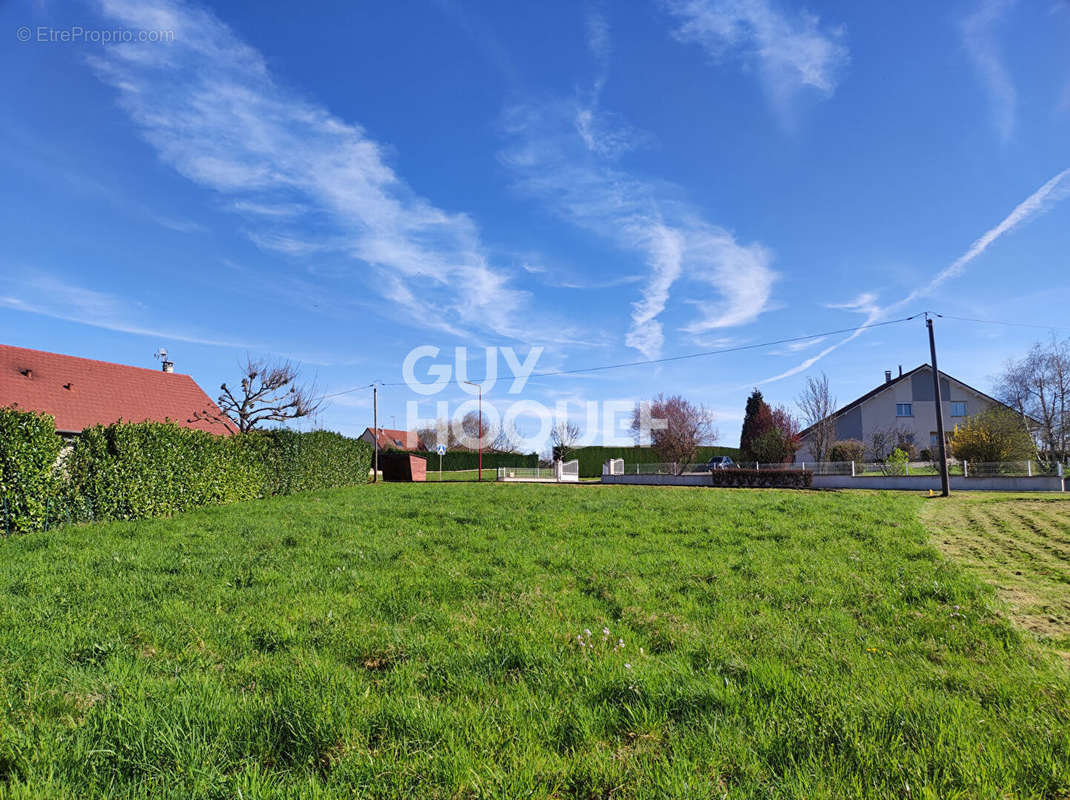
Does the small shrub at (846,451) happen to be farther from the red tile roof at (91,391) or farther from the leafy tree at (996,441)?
the red tile roof at (91,391)

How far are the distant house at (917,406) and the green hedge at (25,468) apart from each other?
1708 inches

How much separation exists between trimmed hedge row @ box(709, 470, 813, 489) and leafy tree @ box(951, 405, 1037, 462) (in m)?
8.15

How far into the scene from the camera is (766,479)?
27.8 meters

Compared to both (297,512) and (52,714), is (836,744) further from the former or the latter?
(297,512)

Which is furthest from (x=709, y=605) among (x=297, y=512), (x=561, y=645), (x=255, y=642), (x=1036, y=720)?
(x=297, y=512)

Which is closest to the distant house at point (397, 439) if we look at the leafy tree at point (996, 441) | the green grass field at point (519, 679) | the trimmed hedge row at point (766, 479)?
the trimmed hedge row at point (766, 479)

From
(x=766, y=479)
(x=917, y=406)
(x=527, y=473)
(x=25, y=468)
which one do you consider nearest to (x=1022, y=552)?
(x=25, y=468)

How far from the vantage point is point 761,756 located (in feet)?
8.36

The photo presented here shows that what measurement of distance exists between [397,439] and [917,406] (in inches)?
2243

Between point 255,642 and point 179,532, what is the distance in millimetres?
6818

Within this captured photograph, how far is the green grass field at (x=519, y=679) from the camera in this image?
7.93 ft

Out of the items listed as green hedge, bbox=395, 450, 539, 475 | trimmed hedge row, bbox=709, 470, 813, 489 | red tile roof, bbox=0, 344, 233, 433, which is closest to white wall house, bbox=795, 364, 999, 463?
trimmed hedge row, bbox=709, 470, 813, 489

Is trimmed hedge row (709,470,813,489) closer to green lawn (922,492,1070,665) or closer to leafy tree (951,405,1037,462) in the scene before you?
leafy tree (951,405,1037,462)

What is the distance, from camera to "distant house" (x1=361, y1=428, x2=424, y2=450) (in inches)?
2664
